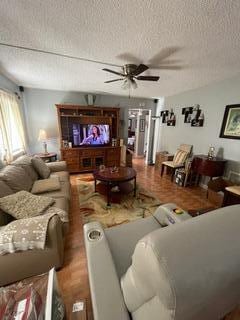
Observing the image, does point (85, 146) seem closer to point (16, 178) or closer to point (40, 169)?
point (40, 169)

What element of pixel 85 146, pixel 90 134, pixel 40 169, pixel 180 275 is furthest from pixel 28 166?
pixel 180 275

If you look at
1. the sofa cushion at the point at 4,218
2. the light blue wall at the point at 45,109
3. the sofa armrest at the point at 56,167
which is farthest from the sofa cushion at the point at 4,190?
the light blue wall at the point at 45,109

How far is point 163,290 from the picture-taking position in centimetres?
43

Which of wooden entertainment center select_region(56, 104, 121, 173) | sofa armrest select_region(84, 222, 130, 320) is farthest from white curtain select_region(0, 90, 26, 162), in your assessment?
sofa armrest select_region(84, 222, 130, 320)

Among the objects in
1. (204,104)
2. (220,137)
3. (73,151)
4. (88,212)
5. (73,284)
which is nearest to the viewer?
(73,284)

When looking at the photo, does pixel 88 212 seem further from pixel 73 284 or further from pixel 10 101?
pixel 10 101

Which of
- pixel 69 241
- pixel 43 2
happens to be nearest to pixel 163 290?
pixel 69 241

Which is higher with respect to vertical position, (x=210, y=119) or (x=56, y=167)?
(x=210, y=119)

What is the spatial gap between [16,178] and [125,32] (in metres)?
2.19

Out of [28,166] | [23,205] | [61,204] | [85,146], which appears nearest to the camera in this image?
[23,205]

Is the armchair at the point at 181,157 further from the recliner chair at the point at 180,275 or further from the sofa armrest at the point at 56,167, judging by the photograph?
the recliner chair at the point at 180,275

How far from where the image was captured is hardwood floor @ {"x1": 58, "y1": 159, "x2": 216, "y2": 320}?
1.29 meters

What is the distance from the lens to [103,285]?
2.43 feet

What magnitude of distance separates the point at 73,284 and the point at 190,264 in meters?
1.39
